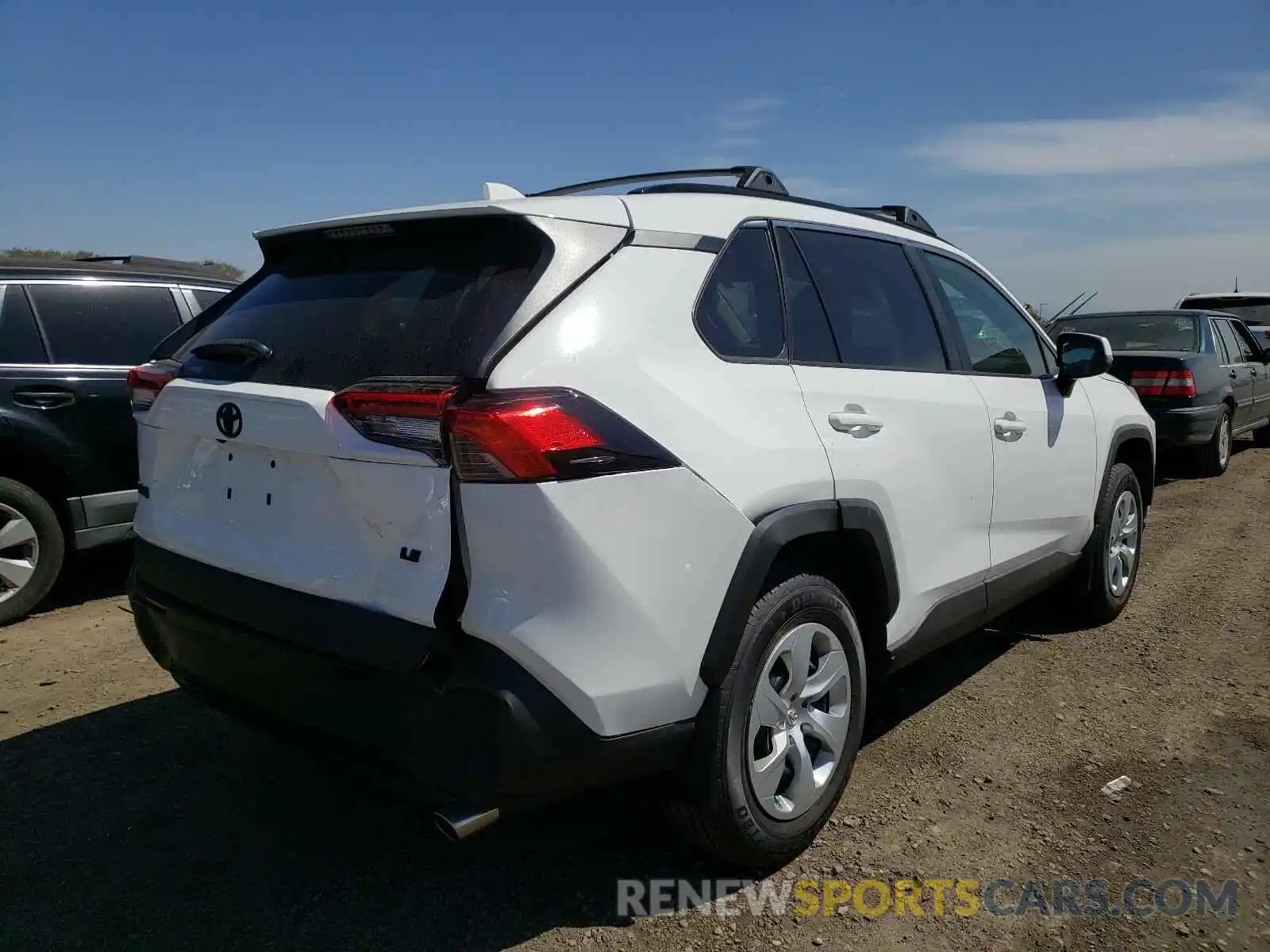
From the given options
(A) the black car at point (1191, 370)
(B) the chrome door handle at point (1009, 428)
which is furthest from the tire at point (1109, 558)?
(A) the black car at point (1191, 370)

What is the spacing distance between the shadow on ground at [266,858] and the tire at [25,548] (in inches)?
61.3

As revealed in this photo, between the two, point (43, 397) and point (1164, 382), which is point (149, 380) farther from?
point (1164, 382)

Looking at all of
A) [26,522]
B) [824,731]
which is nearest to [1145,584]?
[824,731]

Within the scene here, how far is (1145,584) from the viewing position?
554 cm

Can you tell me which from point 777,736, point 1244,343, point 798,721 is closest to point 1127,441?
point 798,721

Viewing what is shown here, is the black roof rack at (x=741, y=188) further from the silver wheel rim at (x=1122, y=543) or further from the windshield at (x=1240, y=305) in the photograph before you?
the windshield at (x=1240, y=305)

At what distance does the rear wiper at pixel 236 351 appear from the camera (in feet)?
8.25

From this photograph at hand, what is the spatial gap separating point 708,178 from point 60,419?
369 centimetres

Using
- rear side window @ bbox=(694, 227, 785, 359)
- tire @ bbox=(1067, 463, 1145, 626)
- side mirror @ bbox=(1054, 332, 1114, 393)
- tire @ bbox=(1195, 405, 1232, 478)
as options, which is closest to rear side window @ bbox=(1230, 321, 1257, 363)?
tire @ bbox=(1195, 405, 1232, 478)

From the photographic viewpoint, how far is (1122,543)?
4.92m

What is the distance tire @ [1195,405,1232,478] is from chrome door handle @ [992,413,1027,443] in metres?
6.60

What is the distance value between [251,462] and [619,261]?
1073 millimetres

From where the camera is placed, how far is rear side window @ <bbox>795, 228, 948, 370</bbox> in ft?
10.1

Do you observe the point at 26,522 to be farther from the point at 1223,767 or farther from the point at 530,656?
the point at 1223,767
